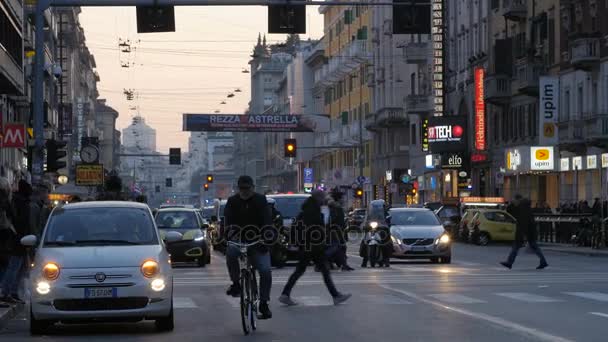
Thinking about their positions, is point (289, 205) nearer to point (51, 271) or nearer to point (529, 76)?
point (51, 271)

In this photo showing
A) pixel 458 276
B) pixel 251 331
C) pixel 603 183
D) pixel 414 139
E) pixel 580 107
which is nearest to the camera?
pixel 251 331

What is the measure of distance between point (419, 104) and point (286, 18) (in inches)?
2440

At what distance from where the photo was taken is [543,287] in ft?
88.2

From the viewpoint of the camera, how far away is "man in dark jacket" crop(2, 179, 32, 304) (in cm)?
2173

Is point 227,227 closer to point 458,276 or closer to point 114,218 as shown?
point 114,218

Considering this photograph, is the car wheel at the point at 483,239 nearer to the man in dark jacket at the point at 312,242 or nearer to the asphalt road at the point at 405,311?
the asphalt road at the point at 405,311

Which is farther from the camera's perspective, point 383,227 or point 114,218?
point 383,227

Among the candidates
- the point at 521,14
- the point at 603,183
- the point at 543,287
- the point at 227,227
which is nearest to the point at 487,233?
the point at 603,183

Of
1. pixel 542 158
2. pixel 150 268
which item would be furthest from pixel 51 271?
pixel 542 158

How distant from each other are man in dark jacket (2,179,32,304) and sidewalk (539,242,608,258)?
26998mm

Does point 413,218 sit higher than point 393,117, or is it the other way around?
point 393,117

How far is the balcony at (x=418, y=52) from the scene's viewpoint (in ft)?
301

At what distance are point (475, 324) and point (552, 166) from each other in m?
48.2

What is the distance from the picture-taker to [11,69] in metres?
53.0
